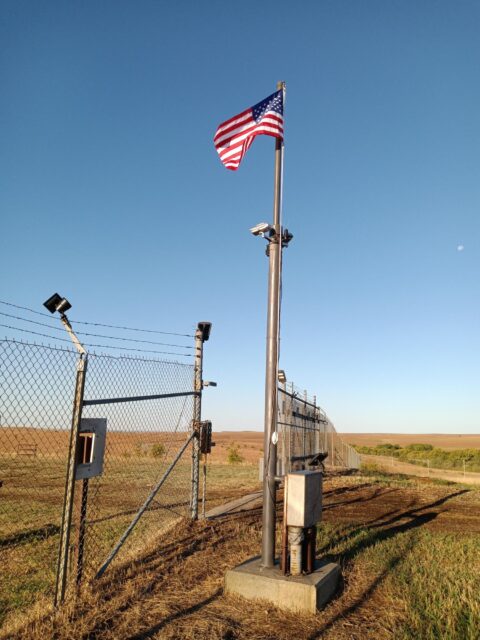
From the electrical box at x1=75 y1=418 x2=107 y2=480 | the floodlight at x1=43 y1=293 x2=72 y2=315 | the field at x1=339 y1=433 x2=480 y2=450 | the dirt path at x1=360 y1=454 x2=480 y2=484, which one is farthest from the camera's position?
the field at x1=339 y1=433 x2=480 y2=450

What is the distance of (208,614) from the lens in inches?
165

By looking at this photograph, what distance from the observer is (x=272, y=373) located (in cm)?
525

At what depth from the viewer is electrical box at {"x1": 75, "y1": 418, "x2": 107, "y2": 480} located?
15.0 feet

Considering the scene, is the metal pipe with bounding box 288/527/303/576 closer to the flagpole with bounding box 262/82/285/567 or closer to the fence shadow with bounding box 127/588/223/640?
the flagpole with bounding box 262/82/285/567

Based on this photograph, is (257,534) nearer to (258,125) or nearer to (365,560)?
(365,560)

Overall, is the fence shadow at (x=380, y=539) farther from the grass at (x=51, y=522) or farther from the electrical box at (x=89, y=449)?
the grass at (x=51, y=522)

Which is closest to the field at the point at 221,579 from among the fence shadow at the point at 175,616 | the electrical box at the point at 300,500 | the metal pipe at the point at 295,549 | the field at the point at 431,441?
the fence shadow at the point at 175,616

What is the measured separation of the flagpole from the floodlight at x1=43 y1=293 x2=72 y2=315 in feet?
7.26

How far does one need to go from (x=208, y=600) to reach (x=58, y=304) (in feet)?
10.8

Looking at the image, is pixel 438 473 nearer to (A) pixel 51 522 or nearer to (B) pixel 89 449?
(A) pixel 51 522

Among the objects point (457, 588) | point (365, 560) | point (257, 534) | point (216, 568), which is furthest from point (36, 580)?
point (457, 588)

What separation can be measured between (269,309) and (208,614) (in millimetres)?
3082

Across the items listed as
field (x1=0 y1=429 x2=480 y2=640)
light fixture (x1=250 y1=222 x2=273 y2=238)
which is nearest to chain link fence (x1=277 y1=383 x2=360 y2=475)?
field (x1=0 y1=429 x2=480 y2=640)

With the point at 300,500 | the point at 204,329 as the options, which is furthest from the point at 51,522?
the point at 300,500
